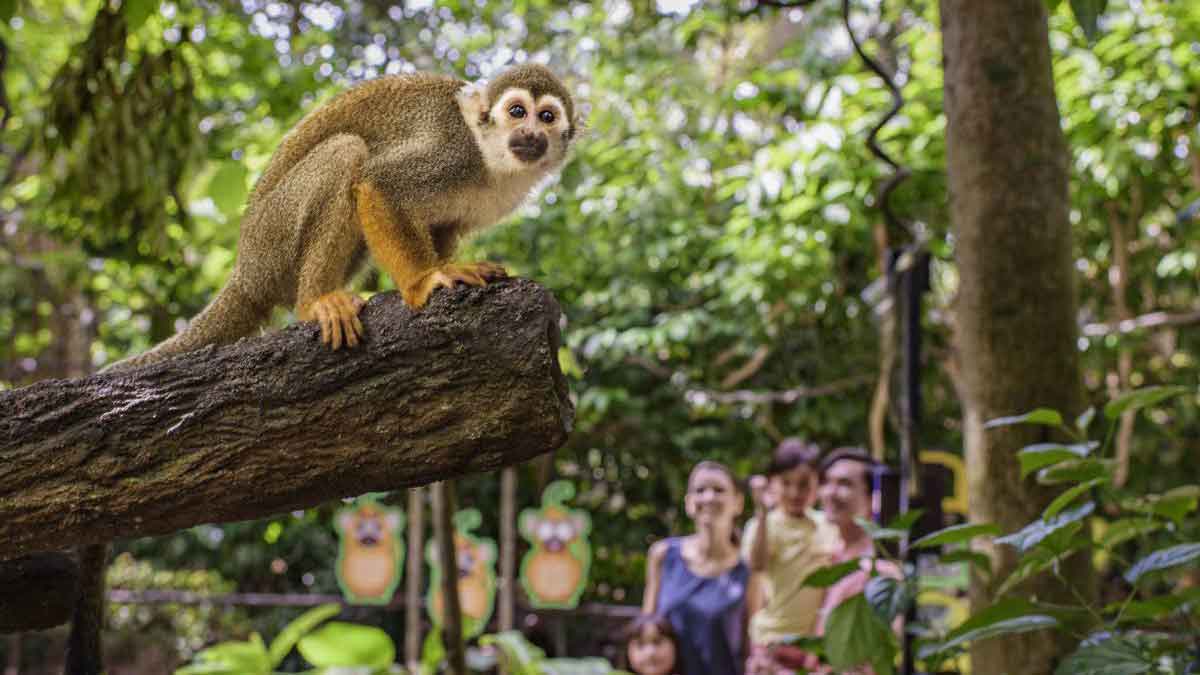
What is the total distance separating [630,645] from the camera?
15.1 ft

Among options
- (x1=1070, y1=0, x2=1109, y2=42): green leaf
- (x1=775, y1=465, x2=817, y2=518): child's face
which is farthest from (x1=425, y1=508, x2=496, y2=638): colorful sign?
(x1=1070, y1=0, x2=1109, y2=42): green leaf

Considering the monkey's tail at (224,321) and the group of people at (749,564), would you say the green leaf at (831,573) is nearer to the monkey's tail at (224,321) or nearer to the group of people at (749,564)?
the monkey's tail at (224,321)

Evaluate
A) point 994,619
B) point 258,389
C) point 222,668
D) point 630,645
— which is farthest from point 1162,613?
point 222,668

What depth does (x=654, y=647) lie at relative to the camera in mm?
4500

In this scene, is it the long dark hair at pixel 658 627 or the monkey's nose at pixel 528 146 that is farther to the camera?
the long dark hair at pixel 658 627

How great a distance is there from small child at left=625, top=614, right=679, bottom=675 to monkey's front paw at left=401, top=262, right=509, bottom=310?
10.1ft

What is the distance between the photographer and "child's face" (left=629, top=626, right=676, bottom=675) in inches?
177

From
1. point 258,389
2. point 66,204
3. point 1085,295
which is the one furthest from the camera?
point 1085,295

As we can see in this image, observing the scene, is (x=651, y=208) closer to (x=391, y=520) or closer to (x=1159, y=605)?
(x=391, y=520)

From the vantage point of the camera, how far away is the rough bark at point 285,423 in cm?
147

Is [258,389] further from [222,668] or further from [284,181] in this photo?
[222,668]

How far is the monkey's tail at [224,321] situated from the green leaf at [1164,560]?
5.75 ft

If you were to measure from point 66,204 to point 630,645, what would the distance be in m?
2.83

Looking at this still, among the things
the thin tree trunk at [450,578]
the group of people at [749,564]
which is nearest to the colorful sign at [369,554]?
the group of people at [749,564]
